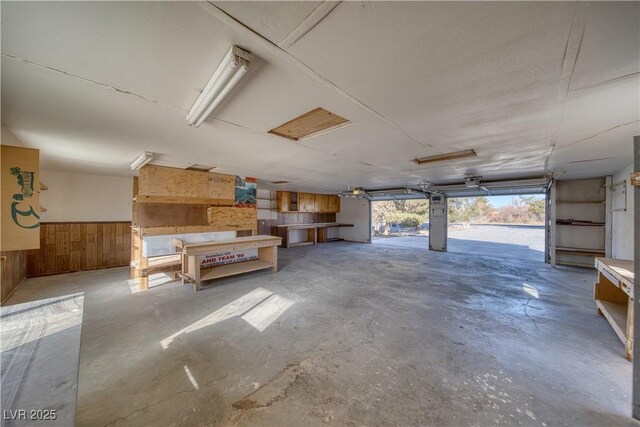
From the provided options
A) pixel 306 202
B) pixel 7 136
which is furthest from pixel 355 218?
pixel 7 136

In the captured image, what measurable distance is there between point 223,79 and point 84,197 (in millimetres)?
6479

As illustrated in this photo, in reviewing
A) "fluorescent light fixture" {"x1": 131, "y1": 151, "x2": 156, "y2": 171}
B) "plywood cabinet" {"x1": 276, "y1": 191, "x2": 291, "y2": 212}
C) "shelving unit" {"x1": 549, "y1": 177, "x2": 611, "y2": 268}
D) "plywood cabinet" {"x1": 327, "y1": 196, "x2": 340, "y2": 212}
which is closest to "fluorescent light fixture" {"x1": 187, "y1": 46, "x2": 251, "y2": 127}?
"fluorescent light fixture" {"x1": 131, "y1": 151, "x2": 156, "y2": 171}

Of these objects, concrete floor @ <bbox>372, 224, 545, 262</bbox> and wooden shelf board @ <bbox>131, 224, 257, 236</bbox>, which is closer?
wooden shelf board @ <bbox>131, 224, 257, 236</bbox>

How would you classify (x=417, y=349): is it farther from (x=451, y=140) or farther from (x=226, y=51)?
→ (x=226, y=51)

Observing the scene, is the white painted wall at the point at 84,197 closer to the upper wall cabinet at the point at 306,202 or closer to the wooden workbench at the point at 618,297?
the upper wall cabinet at the point at 306,202

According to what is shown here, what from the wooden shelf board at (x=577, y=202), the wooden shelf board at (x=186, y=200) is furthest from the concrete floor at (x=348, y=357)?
the wooden shelf board at (x=577, y=202)

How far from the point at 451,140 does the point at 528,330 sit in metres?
2.46

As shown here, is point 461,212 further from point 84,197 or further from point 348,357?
point 84,197

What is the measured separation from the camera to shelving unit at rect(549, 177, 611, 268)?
5.68 m

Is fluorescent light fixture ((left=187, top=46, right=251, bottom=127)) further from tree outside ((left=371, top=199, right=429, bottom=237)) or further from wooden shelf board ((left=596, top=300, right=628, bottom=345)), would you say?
tree outside ((left=371, top=199, right=429, bottom=237))

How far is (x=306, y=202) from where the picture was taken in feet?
32.2

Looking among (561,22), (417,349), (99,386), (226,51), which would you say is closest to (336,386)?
(417,349)

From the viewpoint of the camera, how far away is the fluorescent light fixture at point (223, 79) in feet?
4.17

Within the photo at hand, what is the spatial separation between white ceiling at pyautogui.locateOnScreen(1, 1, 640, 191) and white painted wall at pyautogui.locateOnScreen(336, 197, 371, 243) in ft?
25.6
